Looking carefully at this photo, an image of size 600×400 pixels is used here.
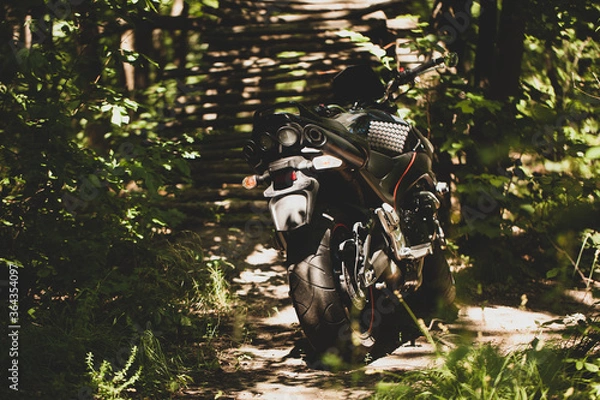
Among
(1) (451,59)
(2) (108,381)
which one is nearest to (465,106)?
(1) (451,59)

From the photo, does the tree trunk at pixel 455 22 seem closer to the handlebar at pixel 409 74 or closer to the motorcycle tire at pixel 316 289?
the handlebar at pixel 409 74

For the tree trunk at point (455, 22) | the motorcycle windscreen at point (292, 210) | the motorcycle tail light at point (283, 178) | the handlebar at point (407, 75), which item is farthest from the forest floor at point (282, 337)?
the tree trunk at point (455, 22)

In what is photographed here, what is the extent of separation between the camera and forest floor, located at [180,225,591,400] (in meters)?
4.05

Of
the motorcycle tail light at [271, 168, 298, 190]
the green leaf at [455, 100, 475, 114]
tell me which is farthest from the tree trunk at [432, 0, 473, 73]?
the motorcycle tail light at [271, 168, 298, 190]

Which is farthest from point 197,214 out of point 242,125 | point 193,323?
point 193,323

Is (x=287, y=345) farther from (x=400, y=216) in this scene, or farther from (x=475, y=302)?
(x=475, y=302)

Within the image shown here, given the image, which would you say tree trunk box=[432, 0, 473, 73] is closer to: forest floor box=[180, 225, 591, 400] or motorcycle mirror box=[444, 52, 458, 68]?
motorcycle mirror box=[444, 52, 458, 68]

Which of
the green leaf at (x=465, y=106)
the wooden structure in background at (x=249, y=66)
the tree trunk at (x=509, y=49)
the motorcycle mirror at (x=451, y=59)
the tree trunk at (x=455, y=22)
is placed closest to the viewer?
the motorcycle mirror at (x=451, y=59)

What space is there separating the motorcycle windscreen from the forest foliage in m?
1.07

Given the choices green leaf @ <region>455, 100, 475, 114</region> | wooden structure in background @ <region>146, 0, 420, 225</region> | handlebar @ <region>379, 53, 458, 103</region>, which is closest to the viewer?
handlebar @ <region>379, 53, 458, 103</region>

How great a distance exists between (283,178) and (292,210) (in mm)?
251

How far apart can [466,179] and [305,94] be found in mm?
2851

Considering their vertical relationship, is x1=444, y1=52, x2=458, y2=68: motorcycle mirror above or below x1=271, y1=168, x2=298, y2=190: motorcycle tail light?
above

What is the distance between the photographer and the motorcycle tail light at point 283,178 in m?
4.05
